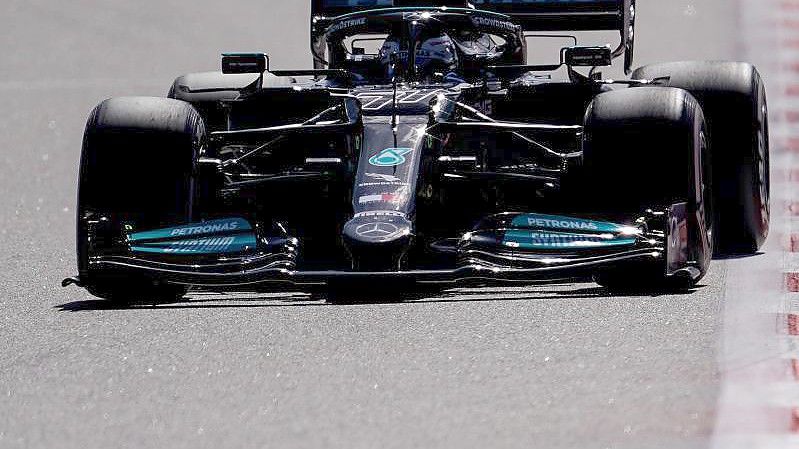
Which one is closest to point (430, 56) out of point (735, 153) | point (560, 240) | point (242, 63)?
point (242, 63)

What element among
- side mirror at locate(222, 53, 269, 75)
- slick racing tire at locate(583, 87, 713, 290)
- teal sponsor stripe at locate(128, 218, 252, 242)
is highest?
side mirror at locate(222, 53, 269, 75)

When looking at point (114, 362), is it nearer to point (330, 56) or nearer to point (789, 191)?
point (330, 56)

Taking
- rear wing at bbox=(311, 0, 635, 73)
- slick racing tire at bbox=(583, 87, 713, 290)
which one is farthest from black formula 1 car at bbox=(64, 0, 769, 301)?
rear wing at bbox=(311, 0, 635, 73)

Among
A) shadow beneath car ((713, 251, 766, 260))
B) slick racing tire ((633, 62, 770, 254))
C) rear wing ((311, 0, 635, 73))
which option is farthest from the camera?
rear wing ((311, 0, 635, 73))

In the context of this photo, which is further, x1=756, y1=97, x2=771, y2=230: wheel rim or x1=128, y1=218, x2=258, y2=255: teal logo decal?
x1=756, y1=97, x2=771, y2=230: wheel rim

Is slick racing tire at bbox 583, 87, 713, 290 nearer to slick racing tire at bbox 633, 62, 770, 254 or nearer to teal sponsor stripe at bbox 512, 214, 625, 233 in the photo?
teal sponsor stripe at bbox 512, 214, 625, 233

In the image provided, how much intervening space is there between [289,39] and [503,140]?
12.9 meters

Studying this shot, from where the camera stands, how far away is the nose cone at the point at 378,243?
704 centimetres

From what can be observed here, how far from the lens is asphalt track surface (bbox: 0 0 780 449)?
4.84 metres

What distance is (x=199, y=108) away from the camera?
33.1 ft

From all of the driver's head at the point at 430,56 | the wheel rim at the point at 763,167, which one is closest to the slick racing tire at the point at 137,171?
the driver's head at the point at 430,56

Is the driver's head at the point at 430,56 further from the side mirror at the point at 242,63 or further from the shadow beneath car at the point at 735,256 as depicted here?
the shadow beneath car at the point at 735,256

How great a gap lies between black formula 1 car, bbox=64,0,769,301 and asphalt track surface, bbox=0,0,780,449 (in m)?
0.17

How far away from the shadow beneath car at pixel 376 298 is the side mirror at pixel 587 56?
111 centimetres
